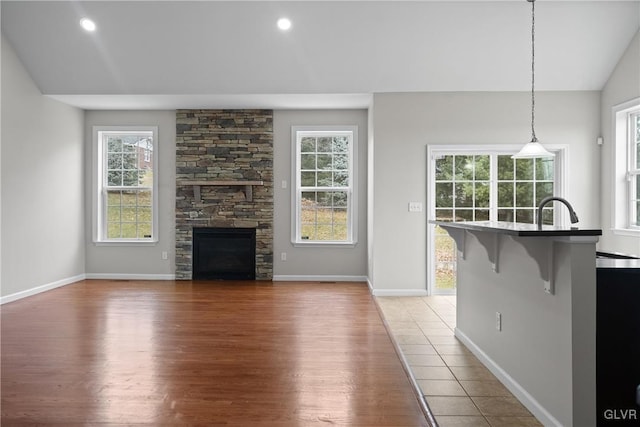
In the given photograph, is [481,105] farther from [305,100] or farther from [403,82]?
[305,100]

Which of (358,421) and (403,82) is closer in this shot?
(358,421)

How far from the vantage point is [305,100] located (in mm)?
6266

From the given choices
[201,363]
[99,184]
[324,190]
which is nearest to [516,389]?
[201,363]

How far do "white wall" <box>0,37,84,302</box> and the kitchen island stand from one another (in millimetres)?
5360

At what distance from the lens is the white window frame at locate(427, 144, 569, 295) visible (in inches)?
229

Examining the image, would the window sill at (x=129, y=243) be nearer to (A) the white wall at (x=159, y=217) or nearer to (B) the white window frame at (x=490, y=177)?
(A) the white wall at (x=159, y=217)

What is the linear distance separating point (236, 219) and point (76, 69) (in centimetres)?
302

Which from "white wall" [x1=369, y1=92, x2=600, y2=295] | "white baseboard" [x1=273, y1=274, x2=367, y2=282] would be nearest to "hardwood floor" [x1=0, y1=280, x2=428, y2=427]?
"white wall" [x1=369, y1=92, x2=600, y2=295]

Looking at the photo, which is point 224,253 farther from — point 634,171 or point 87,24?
point 634,171

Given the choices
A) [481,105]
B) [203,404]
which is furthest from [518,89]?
[203,404]

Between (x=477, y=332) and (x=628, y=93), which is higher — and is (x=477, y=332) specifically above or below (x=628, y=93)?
below

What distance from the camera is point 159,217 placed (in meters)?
7.09

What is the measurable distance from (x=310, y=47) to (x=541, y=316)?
4.09 m

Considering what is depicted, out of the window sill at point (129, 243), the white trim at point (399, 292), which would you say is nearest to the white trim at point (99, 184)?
the window sill at point (129, 243)
